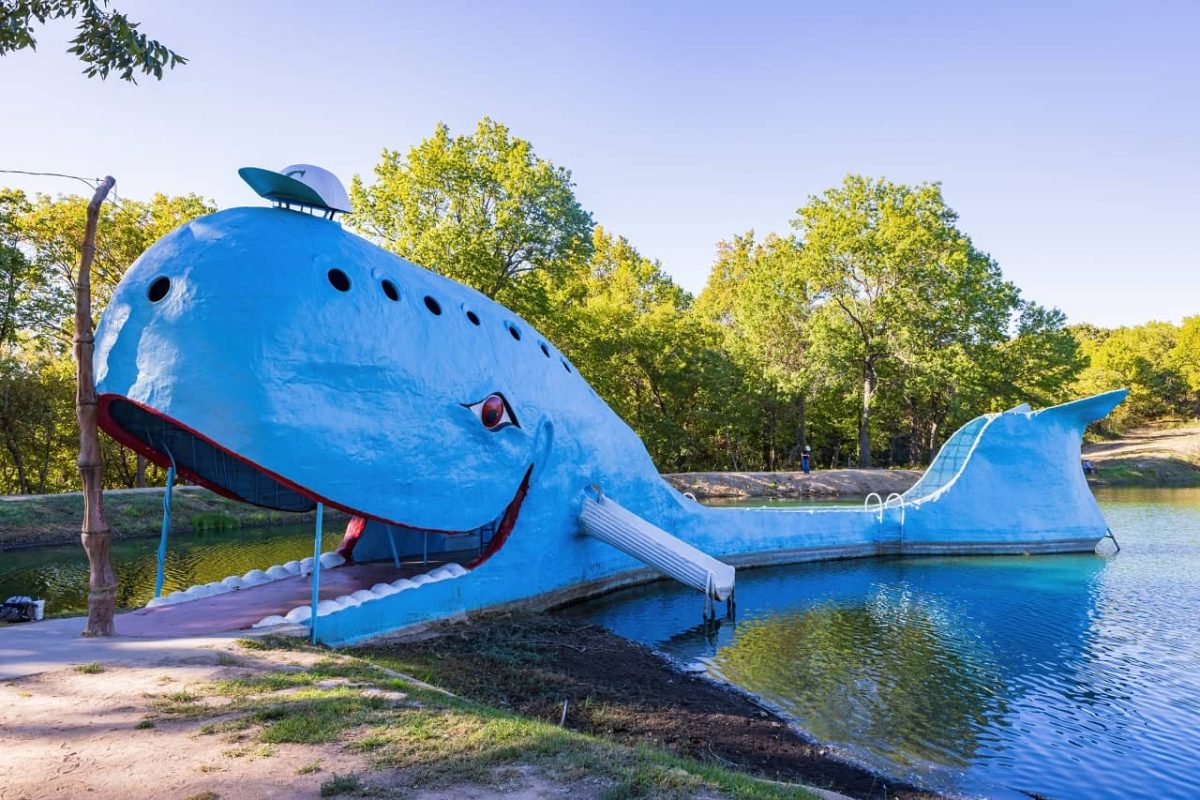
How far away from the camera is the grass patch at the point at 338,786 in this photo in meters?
4.91

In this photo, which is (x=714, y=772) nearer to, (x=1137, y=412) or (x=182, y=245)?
(x=182, y=245)

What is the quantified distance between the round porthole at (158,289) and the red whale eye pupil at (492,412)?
4.69 meters

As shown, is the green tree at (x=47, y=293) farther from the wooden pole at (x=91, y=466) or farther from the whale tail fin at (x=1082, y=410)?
the whale tail fin at (x=1082, y=410)

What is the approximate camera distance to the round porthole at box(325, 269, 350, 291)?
1063 cm

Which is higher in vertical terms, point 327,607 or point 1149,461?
point 1149,461

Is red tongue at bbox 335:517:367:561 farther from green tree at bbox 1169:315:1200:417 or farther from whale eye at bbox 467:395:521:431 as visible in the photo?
green tree at bbox 1169:315:1200:417

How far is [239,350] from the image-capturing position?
9.23 meters

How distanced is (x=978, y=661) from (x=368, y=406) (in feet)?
33.8

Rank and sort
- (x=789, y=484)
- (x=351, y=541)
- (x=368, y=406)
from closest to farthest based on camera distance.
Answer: (x=368, y=406) < (x=351, y=541) < (x=789, y=484)

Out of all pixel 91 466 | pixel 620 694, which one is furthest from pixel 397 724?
pixel 91 466

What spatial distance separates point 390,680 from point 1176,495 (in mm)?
44416

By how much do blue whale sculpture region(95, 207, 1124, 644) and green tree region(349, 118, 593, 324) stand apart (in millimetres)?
18609

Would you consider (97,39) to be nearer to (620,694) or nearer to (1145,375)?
(620,694)

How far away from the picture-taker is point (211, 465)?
12.2 meters
